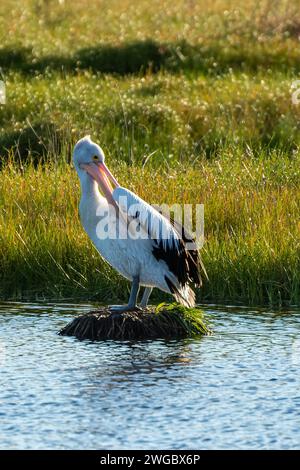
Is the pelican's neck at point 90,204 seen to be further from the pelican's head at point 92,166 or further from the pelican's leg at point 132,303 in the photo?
the pelican's leg at point 132,303

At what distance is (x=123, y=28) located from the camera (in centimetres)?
2280

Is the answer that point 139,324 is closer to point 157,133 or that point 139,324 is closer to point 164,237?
point 164,237

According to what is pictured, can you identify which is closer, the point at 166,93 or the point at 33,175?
the point at 33,175

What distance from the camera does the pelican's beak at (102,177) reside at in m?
8.16

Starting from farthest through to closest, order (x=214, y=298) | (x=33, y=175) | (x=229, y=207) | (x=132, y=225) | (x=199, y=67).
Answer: (x=199, y=67) → (x=33, y=175) → (x=229, y=207) → (x=214, y=298) → (x=132, y=225)

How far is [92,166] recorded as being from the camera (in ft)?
27.1

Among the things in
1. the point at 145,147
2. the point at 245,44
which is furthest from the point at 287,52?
the point at 145,147

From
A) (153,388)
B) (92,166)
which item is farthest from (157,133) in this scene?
(153,388)

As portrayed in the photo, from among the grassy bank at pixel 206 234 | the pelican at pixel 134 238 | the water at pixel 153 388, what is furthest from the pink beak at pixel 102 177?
the grassy bank at pixel 206 234

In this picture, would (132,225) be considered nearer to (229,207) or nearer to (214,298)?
(214,298)

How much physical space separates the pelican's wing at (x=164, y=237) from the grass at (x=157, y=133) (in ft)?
3.56

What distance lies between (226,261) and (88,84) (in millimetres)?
7723

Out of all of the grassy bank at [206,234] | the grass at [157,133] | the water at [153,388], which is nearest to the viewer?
the water at [153,388]

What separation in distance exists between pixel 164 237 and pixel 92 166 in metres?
0.70
